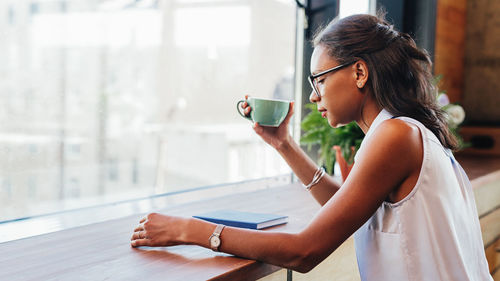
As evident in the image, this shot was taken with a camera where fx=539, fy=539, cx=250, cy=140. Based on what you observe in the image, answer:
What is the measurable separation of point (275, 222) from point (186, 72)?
2.68 feet

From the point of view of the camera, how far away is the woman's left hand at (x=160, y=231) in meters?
1.11

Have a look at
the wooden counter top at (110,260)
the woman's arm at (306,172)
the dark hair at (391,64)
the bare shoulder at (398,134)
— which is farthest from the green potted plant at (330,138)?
the bare shoulder at (398,134)

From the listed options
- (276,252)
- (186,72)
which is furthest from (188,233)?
(186,72)

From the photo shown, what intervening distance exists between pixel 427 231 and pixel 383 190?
0.13 metres

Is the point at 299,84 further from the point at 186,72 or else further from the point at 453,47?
the point at 453,47

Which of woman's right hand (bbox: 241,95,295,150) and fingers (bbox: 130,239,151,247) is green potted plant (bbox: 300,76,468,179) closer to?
woman's right hand (bbox: 241,95,295,150)

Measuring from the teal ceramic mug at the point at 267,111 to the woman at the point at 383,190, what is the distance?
0.18 m

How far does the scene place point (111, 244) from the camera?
1.17m

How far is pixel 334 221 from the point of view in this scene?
1.04 meters

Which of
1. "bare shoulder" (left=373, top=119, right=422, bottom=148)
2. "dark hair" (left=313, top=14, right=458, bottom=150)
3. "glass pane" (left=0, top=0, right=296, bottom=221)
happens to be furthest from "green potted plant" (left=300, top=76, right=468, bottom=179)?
"bare shoulder" (left=373, top=119, right=422, bottom=148)

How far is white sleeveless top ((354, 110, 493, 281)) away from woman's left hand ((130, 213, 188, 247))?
409 mm

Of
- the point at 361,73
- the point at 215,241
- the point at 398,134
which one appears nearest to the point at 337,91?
the point at 361,73

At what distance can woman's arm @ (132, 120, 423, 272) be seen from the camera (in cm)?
104

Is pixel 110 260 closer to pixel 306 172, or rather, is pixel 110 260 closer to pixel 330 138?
pixel 306 172
